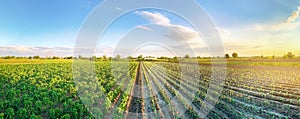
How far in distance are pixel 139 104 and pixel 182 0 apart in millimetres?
4714

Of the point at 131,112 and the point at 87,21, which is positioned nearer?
the point at 87,21

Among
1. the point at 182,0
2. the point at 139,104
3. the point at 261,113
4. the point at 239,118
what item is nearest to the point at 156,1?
the point at 182,0

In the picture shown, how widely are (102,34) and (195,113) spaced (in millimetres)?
4501

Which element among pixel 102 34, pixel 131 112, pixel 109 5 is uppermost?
pixel 109 5

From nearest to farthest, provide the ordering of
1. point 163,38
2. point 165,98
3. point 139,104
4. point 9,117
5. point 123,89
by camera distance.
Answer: point 9,117 → point 139,104 → point 165,98 → point 123,89 → point 163,38

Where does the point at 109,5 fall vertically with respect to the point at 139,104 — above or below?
above

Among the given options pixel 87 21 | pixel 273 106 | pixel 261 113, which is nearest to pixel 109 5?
pixel 87 21

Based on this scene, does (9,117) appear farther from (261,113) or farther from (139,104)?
(261,113)

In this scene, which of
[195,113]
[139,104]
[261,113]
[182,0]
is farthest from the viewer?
[139,104]

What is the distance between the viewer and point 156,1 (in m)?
8.77

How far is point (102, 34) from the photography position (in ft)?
26.7

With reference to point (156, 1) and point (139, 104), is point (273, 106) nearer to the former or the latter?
point (139, 104)

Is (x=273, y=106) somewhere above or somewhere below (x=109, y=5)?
below

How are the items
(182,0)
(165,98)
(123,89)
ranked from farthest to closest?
(123,89)
(165,98)
(182,0)
